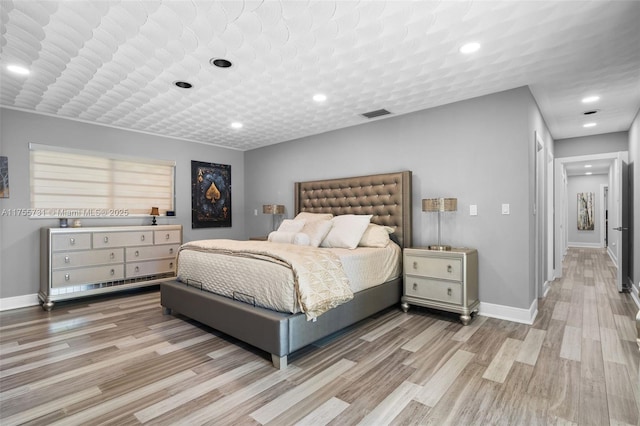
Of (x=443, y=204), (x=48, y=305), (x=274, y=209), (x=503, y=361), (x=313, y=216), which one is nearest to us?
(x=503, y=361)

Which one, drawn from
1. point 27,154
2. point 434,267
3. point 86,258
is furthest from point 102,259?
point 434,267

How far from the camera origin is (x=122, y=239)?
4.43 m

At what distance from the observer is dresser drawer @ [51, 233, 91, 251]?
390 centimetres

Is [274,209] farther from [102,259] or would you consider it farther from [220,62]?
[220,62]

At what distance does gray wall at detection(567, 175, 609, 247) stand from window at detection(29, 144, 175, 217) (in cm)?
1168

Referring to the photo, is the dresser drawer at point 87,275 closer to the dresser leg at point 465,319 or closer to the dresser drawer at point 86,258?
the dresser drawer at point 86,258

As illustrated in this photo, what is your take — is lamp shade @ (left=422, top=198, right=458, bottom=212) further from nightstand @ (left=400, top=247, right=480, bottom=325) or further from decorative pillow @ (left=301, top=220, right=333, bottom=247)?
decorative pillow @ (left=301, top=220, right=333, bottom=247)

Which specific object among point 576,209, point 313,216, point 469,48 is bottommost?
point 313,216

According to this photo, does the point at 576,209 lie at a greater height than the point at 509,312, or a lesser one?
greater

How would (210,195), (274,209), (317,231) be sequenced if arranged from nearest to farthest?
1. (317,231)
2. (274,209)
3. (210,195)

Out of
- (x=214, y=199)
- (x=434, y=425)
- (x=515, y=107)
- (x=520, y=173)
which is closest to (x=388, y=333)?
(x=434, y=425)

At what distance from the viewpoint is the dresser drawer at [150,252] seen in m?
4.53

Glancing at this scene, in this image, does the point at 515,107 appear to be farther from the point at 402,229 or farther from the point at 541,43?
the point at 402,229

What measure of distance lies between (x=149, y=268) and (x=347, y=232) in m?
3.04
